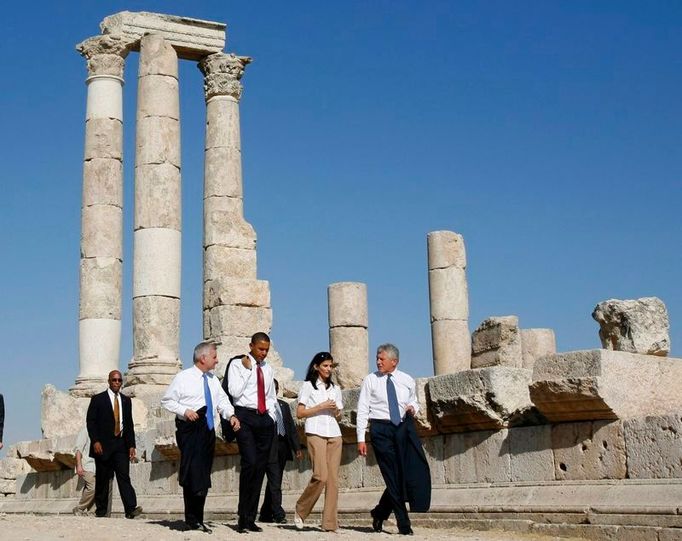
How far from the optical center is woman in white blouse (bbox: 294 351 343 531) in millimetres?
10023

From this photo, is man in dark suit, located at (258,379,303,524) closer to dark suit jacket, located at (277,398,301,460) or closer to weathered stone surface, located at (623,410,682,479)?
dark suit jacket, located at (277,398,301,460)

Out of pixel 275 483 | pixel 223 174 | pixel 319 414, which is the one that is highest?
pixel 223 174

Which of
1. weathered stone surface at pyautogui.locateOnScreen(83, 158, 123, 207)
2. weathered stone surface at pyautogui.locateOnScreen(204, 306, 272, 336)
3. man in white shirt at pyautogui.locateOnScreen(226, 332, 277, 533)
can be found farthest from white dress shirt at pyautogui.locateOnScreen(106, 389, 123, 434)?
weathered stone surface at pyautogui.locateOnScreen(83, 158, 123, 207)

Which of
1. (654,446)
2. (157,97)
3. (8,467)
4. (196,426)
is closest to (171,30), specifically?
(157,97)

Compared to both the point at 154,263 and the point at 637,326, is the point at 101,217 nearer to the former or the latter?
the point at 154,263

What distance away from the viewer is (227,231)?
24734 mm

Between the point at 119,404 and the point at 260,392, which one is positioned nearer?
the point at 260,392

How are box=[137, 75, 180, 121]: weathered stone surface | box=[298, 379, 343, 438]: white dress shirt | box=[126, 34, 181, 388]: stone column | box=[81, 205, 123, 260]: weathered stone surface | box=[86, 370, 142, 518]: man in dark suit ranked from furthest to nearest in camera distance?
box=[137, 75, 180, 121]: weathered stone surface
box=[81, 205, 123, 260]: weathered stone surface
box=[126, 34, 181, 388]: stone column
box=[86, 370, 142, 518]: man in dark suit
box=[298, 379, 343, 438]: white dress shirt

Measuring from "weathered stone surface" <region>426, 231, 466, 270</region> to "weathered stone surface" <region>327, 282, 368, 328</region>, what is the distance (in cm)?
269

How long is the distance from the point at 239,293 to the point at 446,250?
5.20 metres

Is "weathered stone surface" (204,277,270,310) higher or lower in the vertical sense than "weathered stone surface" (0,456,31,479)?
higher

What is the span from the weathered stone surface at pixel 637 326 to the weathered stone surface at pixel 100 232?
15.0m

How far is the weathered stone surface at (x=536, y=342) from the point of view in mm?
23750

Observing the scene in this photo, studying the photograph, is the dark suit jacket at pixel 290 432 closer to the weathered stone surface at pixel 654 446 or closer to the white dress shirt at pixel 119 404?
the white dress shirt at pixel 119 404
